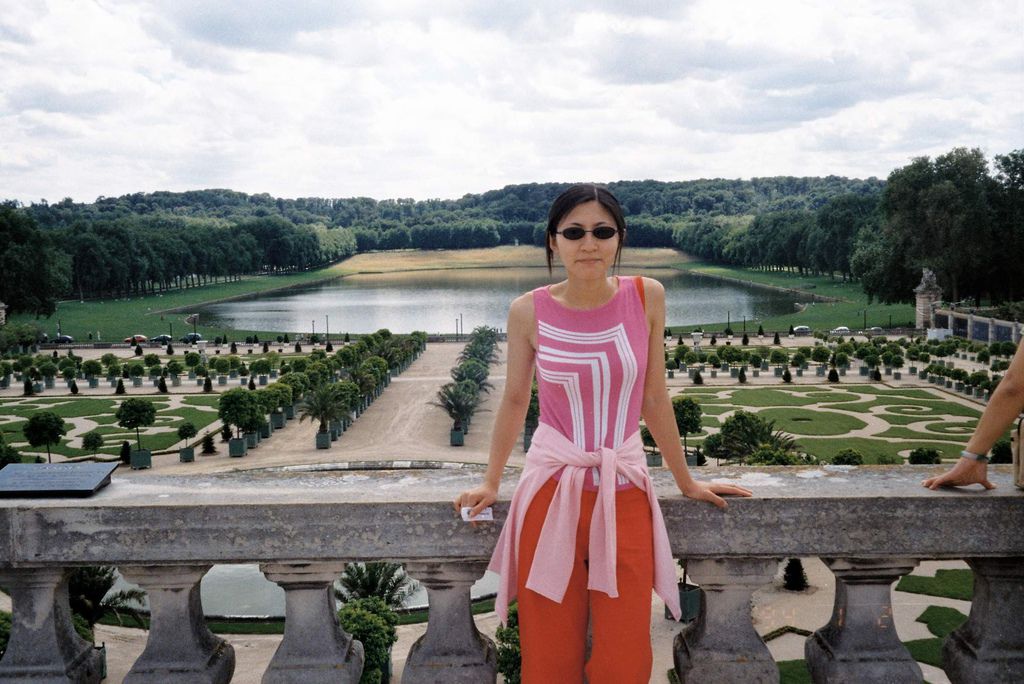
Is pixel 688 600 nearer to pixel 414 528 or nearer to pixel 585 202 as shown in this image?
pixel 414 528

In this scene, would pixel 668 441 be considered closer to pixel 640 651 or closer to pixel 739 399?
pixel 640 651

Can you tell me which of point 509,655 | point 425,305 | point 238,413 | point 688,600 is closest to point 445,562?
point 509,655

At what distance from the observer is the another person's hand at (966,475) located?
361 cm

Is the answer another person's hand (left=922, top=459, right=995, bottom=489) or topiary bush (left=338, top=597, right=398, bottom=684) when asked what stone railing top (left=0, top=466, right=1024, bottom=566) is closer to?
another person's hand (left=922, top=459, right=995, bottom=489)

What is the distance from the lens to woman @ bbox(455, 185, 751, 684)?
3262 millimetres

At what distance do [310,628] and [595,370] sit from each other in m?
1.41

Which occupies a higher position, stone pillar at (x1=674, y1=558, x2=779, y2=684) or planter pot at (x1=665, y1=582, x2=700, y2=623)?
stone pillar at (x1=674, y1=558, x2=779, y2=684)

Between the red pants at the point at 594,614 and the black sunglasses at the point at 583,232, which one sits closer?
the red pants at the point at 594,614

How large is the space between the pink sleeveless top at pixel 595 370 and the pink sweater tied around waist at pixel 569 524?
5cm

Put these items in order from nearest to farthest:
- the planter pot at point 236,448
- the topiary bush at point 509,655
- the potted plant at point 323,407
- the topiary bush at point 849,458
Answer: the topiary bush at point 509,655, the topiary bush at point 849,458, the planter pot at point 236,448, the potted plant at point 323,407

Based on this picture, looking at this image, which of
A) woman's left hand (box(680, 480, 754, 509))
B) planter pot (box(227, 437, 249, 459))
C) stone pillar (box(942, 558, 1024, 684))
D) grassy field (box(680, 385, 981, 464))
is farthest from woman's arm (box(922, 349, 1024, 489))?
planter pot (box(227, 437, 249, 459))

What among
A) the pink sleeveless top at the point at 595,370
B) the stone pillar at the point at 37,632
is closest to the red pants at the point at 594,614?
the pink sleeveless top at the point at 595,370

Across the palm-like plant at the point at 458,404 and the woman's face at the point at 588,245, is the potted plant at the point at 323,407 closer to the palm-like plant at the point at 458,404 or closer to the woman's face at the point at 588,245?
the palm-like plant at the point at 458,404

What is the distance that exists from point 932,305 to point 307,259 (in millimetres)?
106908
